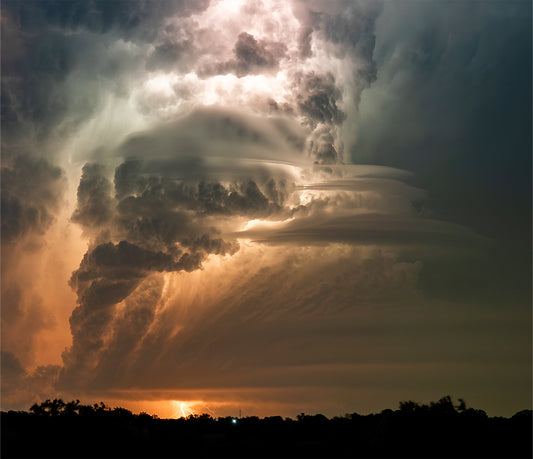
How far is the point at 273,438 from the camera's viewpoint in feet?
364

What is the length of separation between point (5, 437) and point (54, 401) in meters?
34.0

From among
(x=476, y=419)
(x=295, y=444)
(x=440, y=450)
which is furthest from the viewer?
(x=476, y=419)

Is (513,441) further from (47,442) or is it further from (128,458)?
(47,442)

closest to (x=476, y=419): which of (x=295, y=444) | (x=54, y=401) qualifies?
(x=295, y=444)

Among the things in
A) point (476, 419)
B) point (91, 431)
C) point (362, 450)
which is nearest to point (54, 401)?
point (91, 431)

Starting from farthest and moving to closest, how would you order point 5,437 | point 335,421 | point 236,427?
1. point 335,421
2. point 236,427
3. point 5,437

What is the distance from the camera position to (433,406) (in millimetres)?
117000

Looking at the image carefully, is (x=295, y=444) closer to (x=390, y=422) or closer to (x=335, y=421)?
(x=390, y=422)

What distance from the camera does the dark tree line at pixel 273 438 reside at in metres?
80.1

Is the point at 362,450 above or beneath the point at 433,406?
beneath

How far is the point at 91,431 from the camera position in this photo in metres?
84.1

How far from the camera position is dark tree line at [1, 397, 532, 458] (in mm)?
80125

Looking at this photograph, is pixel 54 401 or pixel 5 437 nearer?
pixel 5 437

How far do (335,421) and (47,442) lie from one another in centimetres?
8956
